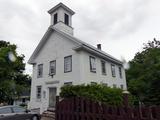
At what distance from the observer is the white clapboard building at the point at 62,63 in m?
14.5

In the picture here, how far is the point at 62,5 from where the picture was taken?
18.5 m

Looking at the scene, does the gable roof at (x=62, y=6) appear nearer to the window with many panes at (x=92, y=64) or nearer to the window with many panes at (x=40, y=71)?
the window with many panes at (x=40, y=71)

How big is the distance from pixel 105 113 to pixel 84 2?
8.84m

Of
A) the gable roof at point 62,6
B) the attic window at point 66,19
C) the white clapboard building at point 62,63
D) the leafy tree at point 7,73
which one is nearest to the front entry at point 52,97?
the white clapboard building at point 62,63

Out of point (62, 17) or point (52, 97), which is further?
point (62, 17)

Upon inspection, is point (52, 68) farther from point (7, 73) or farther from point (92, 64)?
point (7, 73)

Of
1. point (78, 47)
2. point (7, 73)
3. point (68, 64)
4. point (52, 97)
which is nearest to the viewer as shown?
point (78, 47)

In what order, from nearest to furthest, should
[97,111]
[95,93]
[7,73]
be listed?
[97,111] < [95,93] < [7,73]

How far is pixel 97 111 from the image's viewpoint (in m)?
5.74

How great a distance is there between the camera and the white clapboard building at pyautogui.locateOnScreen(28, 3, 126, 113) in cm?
1451

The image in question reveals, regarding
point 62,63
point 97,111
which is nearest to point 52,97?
point 62,63

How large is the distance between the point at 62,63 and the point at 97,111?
10.3 m

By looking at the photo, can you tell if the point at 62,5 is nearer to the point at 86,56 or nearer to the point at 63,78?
the point at 86,56

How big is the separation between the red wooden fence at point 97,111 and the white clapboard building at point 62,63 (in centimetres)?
667
